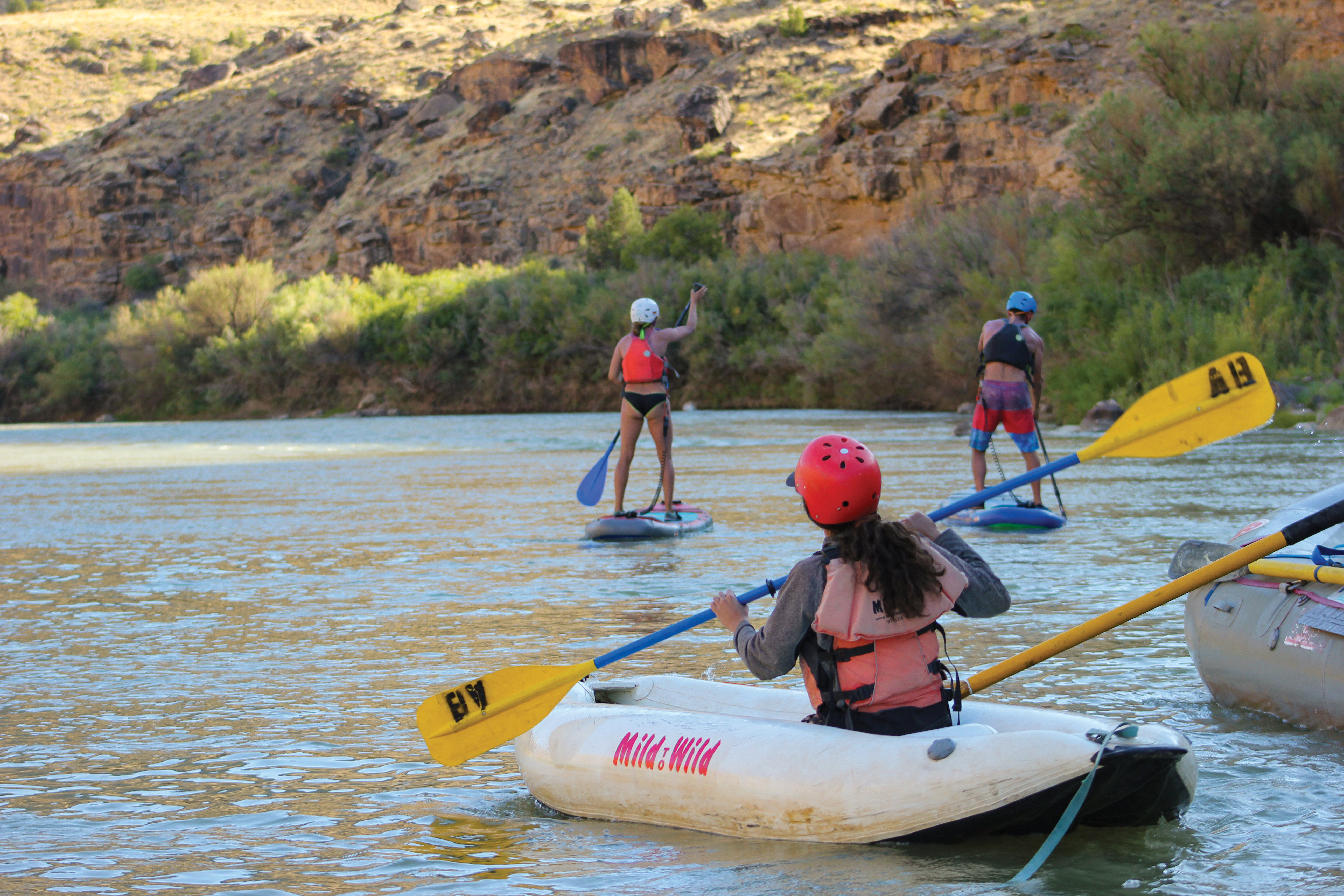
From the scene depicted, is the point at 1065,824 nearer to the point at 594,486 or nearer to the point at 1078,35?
the point at 594,486

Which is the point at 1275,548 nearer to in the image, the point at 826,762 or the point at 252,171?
the point at 826,762

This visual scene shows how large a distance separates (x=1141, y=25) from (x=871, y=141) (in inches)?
425

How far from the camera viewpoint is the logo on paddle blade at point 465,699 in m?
4.82

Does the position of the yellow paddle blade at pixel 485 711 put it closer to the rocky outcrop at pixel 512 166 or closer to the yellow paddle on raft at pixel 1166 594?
the yellow paddle on raft at pixel 1166 594

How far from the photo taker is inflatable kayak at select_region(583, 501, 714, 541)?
1100 cm

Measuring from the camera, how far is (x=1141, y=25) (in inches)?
2058

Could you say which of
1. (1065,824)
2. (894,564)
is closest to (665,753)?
(894,564)

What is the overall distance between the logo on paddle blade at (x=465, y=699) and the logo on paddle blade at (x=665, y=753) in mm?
617

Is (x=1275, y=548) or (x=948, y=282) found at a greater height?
(x=948, y=282)

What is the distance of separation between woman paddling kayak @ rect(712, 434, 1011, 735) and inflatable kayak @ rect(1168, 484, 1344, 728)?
1.41 meters

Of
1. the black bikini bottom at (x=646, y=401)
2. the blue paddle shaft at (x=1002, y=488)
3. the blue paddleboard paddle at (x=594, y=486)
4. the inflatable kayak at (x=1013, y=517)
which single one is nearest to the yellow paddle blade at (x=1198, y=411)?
the blue paddle shaft at (x=1002, y=488)

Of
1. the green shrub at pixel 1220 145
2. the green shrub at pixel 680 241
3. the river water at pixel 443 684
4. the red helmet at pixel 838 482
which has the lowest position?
the river water at pixel 443 684

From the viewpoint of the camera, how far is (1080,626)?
4.39m

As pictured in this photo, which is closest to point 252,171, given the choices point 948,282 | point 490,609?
point 948,282
